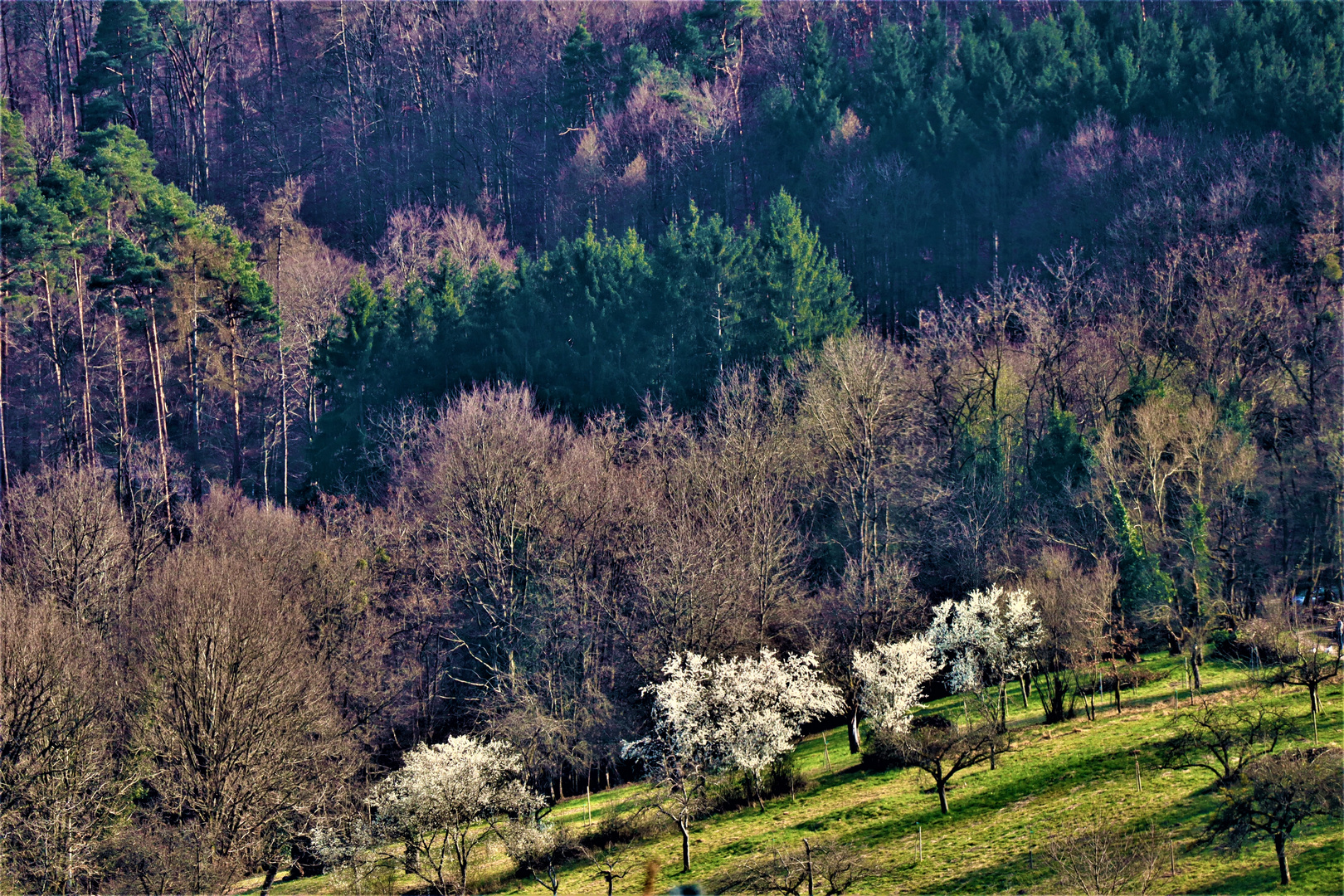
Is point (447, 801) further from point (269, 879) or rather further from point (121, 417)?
point (121, 417)

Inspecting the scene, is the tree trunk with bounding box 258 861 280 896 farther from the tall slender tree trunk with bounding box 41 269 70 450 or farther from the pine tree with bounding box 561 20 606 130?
the pine tree with bounding box 561 20 606 130

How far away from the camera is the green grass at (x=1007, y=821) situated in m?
24.8

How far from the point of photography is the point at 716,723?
120 ft

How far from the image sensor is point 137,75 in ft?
317

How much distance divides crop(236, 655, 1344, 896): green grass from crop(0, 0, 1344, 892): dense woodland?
9.41 feet

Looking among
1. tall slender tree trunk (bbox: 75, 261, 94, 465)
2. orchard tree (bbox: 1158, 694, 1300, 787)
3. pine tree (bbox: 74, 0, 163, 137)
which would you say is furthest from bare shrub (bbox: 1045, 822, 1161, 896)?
pine tree (bbox: 74, 0, 163, 137)

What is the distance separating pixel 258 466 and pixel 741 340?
101ft

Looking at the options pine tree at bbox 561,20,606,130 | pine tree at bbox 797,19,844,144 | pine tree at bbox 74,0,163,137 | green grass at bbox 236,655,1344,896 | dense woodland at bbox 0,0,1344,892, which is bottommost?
green grass at bbox 236,655,1344,896

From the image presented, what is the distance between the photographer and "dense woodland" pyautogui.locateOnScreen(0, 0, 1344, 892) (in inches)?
1556

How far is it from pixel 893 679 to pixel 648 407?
76.2 ft

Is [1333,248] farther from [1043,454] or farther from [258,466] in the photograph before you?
[258,466]

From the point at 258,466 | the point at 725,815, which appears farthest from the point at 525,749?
the point at 258,466

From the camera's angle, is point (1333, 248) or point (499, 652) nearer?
point (499, 652)

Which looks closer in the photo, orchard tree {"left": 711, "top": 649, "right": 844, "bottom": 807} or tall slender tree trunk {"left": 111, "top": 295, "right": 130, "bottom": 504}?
orchard tree {"left": 711, "top": 649, "right": 844, "bottom": 807}
